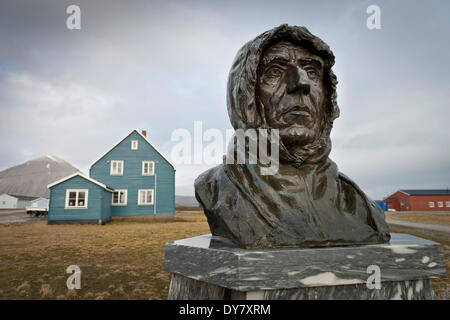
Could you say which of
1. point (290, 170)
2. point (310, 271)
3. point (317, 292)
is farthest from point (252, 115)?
point (317, 292)

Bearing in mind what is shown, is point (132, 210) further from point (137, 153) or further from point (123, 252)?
point (123, 252)

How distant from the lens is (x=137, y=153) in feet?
64.3

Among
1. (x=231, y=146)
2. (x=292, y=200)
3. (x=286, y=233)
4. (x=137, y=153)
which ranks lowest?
(x=286, y=233)

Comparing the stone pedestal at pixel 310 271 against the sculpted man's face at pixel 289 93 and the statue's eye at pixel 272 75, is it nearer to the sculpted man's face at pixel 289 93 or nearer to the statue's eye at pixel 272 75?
the sculpted man's face at pixel 289 93

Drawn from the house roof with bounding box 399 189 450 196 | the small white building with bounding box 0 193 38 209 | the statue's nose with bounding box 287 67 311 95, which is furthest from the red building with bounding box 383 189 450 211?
the small white building with bounding box 0 193 38 209

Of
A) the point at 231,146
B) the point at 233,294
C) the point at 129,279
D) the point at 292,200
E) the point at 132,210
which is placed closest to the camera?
the point at 233,294

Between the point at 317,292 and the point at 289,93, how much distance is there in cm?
181

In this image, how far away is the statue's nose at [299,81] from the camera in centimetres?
249

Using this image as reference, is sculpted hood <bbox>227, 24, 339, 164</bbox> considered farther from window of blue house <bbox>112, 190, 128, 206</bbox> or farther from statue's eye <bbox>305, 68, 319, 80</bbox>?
window of blue house <bbox>112, 190, 128, 206</bbox>

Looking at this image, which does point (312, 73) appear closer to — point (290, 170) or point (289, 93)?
point (289, 93)
